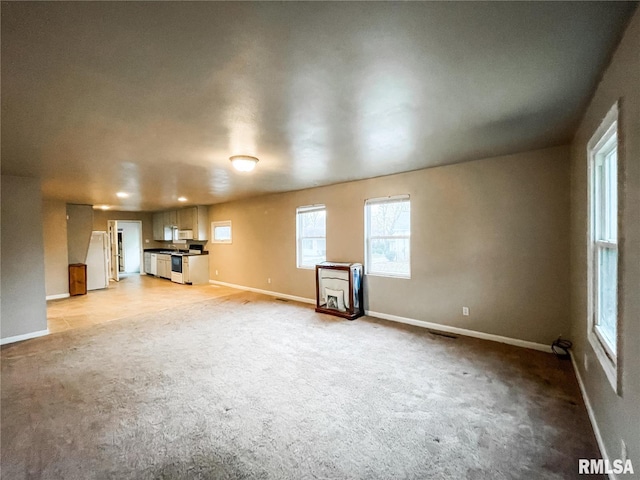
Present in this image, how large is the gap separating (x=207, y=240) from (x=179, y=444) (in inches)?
295

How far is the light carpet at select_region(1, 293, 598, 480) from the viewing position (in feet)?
5.79

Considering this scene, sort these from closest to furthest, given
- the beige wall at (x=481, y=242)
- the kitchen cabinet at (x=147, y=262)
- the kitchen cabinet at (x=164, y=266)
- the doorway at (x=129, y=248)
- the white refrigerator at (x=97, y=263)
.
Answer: the beige wall at (x=481, y=242)
the white refrigerator at (x=97, y=263)
the kitchen cabinet at (x=164, y=266)
the kitchen cabinet at (x=147, y=262)
the doorway at (x=129, y=248)

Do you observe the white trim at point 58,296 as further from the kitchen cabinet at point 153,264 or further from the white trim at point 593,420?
the white trim at point 593,420

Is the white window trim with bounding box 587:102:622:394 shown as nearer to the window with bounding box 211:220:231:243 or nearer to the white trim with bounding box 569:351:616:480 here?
the white trim with bounding box 569:351:616:480

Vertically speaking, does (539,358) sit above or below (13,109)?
below

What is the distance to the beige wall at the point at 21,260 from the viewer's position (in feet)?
13.1

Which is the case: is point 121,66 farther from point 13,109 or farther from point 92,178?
point 92,178

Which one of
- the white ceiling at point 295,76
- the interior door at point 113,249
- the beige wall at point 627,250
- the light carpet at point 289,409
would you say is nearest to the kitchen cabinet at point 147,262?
the interior door at point 113,249

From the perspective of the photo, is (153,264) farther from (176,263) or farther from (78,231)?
(78,231)

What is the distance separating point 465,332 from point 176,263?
8.21 m

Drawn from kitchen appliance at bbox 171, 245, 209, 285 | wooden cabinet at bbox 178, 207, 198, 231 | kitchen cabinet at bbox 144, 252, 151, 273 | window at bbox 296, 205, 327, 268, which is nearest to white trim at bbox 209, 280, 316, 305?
kitchen appliance at bbox 171, 245, 209, 285

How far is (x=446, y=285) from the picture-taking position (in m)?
4.12

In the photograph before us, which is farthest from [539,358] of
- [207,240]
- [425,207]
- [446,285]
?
[207,240]

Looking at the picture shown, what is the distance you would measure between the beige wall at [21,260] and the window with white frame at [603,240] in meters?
6.40
